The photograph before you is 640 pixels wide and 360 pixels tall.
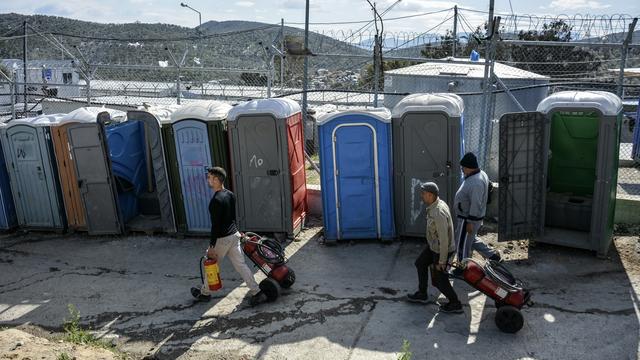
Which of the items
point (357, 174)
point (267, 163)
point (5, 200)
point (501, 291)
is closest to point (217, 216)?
point (267, 163)

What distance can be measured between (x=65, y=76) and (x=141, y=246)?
76.7 ft

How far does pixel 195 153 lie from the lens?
26.8ft

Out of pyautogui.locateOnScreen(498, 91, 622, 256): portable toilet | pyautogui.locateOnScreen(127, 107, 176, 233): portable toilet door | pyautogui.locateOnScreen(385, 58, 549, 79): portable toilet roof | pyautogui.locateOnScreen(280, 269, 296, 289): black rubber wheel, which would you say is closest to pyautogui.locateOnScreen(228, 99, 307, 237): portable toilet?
pyautogui.locateOnScreen(127, 107, 176, 233): portable toilet door

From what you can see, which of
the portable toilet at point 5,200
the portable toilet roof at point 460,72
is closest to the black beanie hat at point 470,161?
the portable toilet roof at point 460,72

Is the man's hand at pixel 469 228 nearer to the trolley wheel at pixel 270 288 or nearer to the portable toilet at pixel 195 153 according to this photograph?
the trolley wheel at pixel 270 288

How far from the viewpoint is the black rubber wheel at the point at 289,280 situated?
648 centimetres

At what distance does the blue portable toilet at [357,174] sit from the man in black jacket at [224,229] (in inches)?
75.4

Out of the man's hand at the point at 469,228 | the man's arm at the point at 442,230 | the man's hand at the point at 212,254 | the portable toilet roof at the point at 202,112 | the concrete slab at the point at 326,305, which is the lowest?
the concrete slab at the point at 326,305

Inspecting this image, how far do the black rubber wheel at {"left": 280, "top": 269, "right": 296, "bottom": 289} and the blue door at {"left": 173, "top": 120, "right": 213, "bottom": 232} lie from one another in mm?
2283

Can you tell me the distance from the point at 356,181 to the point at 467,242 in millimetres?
1894

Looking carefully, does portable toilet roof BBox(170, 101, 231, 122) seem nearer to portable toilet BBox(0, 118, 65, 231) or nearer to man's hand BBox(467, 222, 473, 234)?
portable toilet BBox(0, 118, 65, 231)

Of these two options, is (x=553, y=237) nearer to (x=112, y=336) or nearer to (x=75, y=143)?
(x=112, y=336)

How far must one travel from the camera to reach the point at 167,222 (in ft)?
28.2

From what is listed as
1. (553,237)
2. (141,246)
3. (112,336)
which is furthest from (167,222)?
(553,237)
